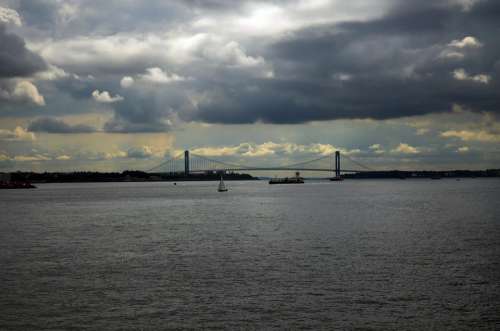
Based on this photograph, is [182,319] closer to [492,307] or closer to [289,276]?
[289,276]

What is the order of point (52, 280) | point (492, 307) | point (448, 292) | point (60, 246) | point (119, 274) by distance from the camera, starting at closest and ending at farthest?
1. point (492, 307)
2. point (448, 292)
3. point (52, 280)
4. point (119, 274)
5. point (60, 246)

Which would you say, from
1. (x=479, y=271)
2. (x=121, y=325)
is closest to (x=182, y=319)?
(x=121, y=325)

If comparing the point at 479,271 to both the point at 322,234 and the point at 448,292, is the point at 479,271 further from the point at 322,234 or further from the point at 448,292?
the point at 322,234

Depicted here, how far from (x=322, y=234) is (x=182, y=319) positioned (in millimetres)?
22464

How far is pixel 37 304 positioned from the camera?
17.9 metres

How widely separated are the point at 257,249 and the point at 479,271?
1144 centimetres

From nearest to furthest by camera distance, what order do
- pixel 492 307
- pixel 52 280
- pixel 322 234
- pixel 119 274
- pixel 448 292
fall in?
pixel 492 307
pixel 448 292
pixel 52 280
pixel 119 274
pixel 322 234

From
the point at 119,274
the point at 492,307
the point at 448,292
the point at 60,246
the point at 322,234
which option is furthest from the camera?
the point at 322,234

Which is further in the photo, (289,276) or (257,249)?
(257,249)

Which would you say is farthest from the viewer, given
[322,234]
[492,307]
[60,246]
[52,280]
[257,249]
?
[322,234]

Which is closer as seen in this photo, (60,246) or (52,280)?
(52,280)

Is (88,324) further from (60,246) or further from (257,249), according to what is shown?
(60,246)

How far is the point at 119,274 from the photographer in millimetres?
23062

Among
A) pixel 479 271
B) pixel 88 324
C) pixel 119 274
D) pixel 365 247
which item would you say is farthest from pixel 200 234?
pixel 88 324
